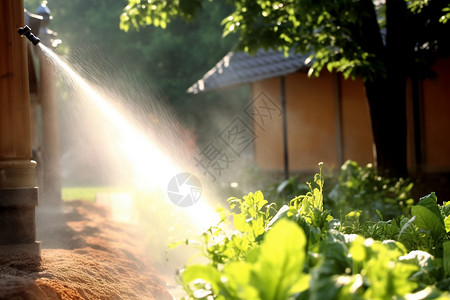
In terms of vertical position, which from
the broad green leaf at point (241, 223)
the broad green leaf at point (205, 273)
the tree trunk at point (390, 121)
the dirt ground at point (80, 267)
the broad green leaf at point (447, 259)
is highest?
the tree trunk at point (390, 121)

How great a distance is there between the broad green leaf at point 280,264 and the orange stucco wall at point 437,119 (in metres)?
10.8

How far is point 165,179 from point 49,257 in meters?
4.79

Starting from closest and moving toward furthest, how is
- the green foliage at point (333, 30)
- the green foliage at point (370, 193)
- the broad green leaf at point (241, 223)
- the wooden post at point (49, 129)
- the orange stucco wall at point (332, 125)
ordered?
the broad green leaf at point (241, 223) → the green foliage at point (370, 193) → the green foliage at point (333, 30) → the wooden post at point (49, 129) → the orange stucco wall at point (332, 125)

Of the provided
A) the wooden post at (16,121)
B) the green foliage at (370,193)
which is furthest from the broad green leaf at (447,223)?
the green foliage at (370,193)

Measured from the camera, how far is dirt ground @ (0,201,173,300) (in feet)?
8.57

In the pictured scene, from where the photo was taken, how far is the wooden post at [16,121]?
159 inches

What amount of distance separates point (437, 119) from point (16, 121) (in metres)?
9.20

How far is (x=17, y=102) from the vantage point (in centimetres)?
415

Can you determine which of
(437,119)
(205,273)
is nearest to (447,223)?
(205,273)

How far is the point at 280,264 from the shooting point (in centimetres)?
106

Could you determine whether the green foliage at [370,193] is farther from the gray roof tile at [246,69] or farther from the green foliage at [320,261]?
the green foliage at [320,261]

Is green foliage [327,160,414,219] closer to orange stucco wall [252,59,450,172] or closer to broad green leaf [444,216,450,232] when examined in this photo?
orange stucco wall [252,59,450,172]

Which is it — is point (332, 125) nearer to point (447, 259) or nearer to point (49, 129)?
point (49, 129)

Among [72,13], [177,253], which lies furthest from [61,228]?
[72,13]
